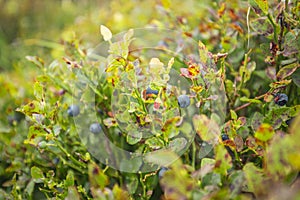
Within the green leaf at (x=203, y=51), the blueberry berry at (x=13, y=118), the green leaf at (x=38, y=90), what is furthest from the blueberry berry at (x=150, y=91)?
the blueberry berry at (x=13, y=118)

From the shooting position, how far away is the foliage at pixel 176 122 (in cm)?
71

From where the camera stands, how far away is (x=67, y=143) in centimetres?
120

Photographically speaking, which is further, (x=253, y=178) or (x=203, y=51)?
(x=203, y=51)

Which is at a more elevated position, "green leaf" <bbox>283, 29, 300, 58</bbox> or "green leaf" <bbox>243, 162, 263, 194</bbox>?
"green leaf" <bbox>283, 29, 300, 58</bbox>

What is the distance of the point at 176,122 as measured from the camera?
86cm

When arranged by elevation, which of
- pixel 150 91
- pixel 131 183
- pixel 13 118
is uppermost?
pixel 150 91

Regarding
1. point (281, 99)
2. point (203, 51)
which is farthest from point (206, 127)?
point (281, 99)

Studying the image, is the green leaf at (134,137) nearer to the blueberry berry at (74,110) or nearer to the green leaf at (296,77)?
the blueberry berry at (74,110)

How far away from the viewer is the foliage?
0.71 m

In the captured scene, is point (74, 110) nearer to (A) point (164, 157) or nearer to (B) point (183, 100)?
(B) point (183, 100)

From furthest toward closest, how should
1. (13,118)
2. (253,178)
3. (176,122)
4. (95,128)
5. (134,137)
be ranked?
(13,118) < (95,128) < (134,137) < (176,122) < (253,178)

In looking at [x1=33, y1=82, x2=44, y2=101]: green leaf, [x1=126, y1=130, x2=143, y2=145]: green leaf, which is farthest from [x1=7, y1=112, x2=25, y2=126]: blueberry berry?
[x1=126, y1=130, x2=143, y2=145]: green leaf

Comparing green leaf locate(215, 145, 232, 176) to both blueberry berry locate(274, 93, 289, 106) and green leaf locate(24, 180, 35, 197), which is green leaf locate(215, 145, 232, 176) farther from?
green leaf locate(24, 180, 35, 197)

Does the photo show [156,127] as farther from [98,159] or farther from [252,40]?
[252,40]
